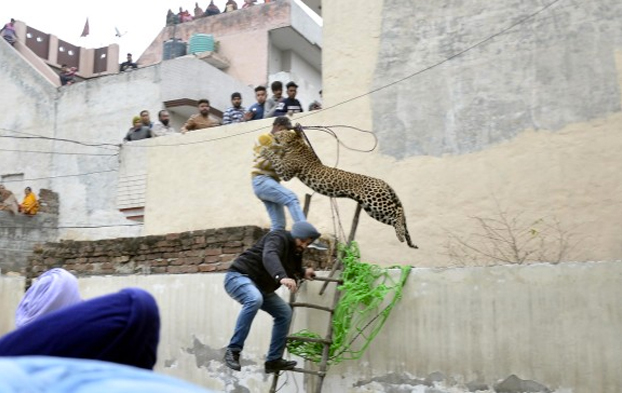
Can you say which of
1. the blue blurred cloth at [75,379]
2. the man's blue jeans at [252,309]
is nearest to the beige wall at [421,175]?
the man's blue jeans at [252,309]

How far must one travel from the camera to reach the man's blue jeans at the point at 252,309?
5.33 metres

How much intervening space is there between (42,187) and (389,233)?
10.5 meters

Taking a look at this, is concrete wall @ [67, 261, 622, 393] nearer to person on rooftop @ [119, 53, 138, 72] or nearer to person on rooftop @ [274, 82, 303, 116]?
person on rooftop @ [274, 82, 303, 116]

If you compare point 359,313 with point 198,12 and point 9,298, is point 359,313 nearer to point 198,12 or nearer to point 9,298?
point 9,298

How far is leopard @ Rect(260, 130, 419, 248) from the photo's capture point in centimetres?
640

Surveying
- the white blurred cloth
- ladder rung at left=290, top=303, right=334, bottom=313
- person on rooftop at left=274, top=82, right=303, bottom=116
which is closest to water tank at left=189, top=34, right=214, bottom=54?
person on rooftop at left=274, top=82, right=303, bottom=116

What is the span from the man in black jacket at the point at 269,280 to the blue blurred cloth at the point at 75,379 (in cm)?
397

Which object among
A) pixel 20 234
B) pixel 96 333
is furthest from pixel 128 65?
pixel 96 333

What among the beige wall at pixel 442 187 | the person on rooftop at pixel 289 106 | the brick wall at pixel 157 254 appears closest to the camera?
the brick wall at pixel 157 254

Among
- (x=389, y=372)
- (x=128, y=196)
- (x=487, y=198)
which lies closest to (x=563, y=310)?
(x=389, y=372)

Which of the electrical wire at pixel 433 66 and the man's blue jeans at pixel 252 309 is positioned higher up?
the electrical wire at pixel 433 66

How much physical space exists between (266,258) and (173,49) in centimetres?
Answer: 1616

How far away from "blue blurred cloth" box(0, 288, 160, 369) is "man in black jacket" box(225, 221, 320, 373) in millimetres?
3479

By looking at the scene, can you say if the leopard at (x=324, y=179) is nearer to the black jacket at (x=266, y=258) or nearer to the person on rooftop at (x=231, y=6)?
the black jacket at (x=266, y=258)
